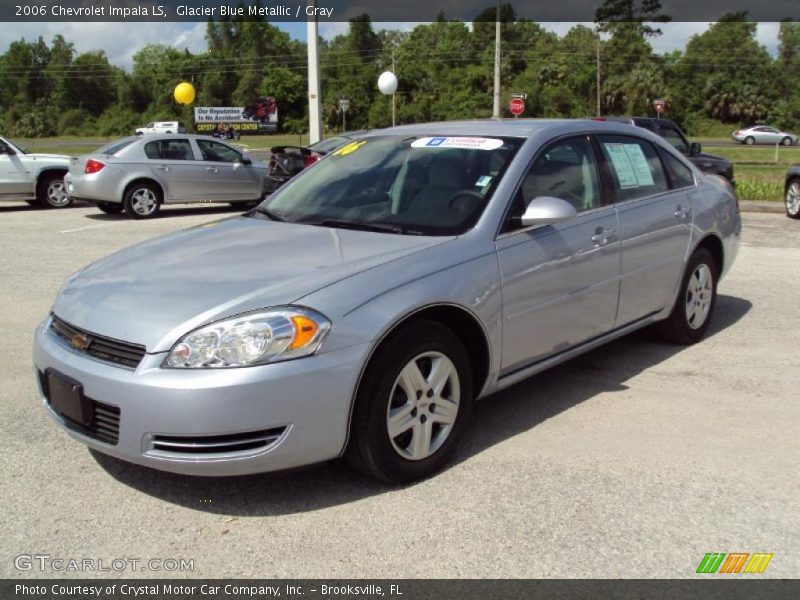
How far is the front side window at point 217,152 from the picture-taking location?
A: 1486 centimetres

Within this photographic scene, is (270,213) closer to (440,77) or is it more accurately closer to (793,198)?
(793,198)

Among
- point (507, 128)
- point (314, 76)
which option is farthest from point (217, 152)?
point (507, 128)

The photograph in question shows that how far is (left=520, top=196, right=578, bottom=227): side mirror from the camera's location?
3.93 m

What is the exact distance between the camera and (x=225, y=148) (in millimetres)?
15125

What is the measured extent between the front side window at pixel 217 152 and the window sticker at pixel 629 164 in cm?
1102

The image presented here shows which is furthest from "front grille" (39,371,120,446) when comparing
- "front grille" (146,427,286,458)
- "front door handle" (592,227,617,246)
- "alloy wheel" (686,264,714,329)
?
"alloy wheel" (686,264,714,329)

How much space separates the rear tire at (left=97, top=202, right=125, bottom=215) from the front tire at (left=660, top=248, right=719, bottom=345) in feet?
35.7

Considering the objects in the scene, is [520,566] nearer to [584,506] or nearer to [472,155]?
[584,506]

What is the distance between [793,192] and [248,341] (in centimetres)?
1180

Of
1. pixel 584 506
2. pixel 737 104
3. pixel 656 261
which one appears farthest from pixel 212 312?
pixel 737 104

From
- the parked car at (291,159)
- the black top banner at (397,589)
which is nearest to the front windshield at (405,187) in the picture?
the black top banner at (397,589)

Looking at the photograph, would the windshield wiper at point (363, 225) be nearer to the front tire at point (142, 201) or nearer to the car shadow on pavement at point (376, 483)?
the car shadow on pavement at point (376, 483)

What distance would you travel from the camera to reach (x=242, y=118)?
73438 millimetres

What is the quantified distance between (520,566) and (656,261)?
109 inches
